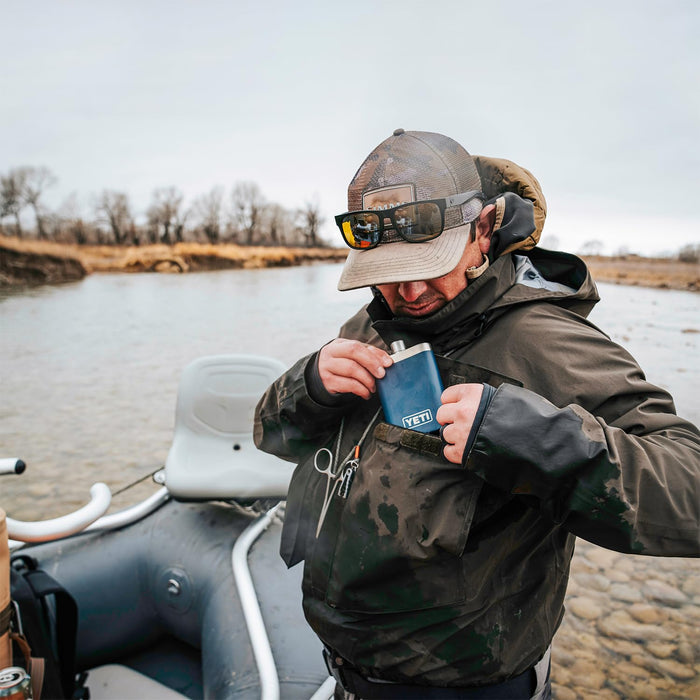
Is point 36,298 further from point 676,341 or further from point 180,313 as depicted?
point 676,341

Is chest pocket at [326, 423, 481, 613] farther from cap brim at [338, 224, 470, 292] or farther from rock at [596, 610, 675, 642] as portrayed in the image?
rock at [596, 610, 675, 642]

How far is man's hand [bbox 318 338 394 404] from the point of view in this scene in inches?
45.6

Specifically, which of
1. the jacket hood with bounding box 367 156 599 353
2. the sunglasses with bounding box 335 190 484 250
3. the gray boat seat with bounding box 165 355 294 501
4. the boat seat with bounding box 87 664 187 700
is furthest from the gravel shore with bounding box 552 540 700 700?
the sunglasses with bounding box 335 190 484 250

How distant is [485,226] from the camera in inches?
48.4

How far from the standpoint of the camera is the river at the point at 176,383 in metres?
3.29

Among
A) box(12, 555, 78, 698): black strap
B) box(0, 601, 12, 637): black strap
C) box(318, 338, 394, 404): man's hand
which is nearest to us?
box(318, 338, 394, 404): man's hand

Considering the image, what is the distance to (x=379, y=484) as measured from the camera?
111 centimetres

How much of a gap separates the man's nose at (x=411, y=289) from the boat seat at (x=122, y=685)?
2111 mm

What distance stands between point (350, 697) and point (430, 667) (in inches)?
11.7

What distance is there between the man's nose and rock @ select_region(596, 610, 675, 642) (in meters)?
3.24

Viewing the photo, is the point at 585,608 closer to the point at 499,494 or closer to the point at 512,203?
the point at 499,494

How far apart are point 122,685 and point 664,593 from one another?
11.8ft

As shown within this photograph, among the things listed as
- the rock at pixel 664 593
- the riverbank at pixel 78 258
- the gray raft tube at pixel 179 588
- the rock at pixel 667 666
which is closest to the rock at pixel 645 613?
the rock at pixel 664 593

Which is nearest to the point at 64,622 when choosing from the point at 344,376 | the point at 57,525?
the point at 57,525
